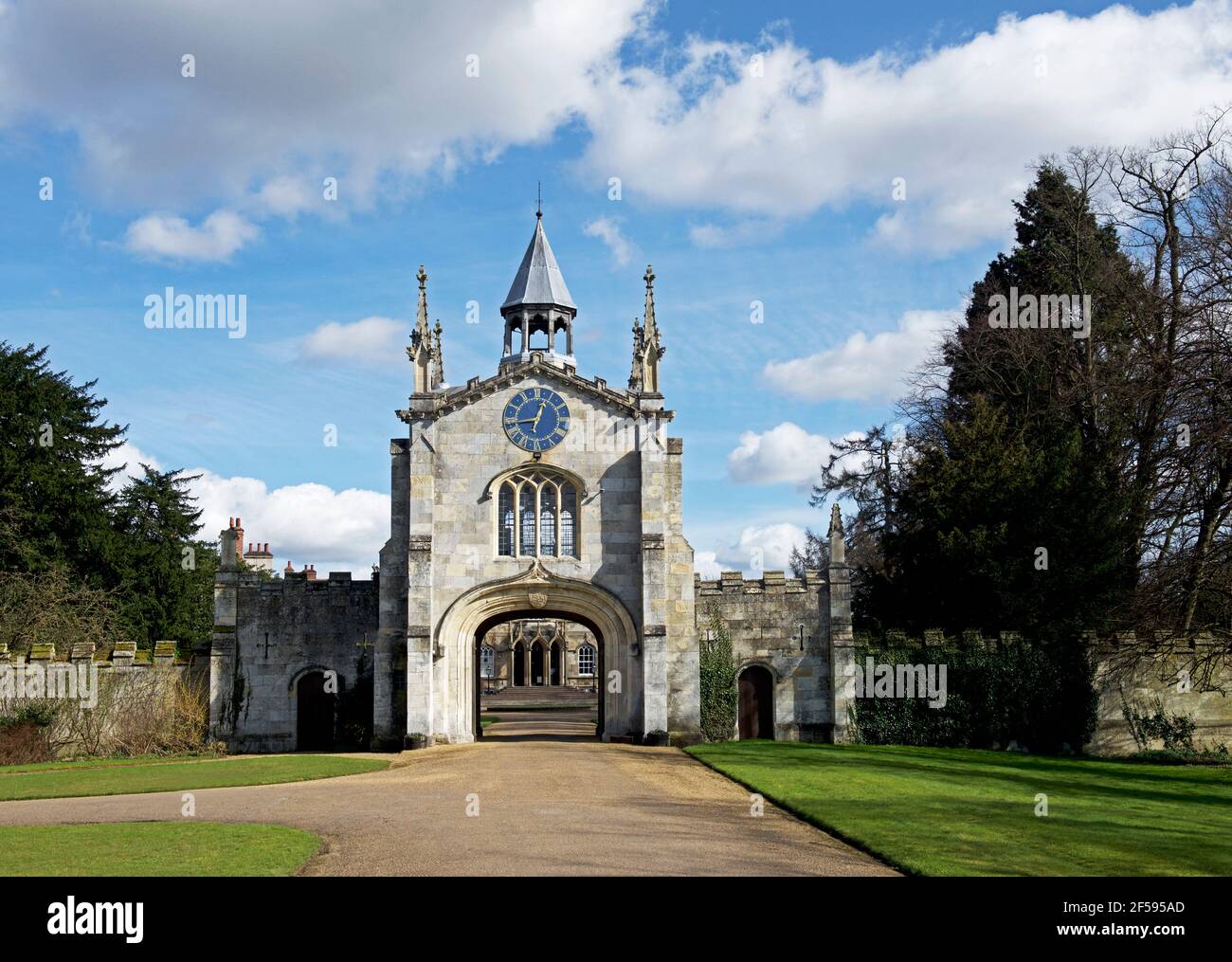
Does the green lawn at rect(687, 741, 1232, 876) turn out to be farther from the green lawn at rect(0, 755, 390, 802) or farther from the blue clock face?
the blue clock face

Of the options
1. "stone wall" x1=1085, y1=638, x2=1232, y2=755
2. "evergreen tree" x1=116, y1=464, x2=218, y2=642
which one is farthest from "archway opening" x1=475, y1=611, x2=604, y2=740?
"stone wall" x1=1085, y1=638, x2=1232, y2=755

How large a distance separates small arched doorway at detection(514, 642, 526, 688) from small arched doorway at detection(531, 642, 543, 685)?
532mm

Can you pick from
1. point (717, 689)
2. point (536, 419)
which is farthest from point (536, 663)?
point (536, 419)

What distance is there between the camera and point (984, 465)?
34.0m

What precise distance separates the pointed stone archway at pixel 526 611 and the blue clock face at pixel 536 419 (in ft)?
11.0

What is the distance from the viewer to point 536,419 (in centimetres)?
3278

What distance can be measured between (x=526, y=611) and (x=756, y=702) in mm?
7033

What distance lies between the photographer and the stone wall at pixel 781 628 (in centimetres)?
3331

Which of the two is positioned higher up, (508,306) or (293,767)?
(508,306)

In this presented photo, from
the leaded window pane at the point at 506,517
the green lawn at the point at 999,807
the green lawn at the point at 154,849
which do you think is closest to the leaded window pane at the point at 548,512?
the leaded window pane at the point at 506,517

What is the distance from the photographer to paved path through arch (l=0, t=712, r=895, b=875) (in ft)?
40.7
